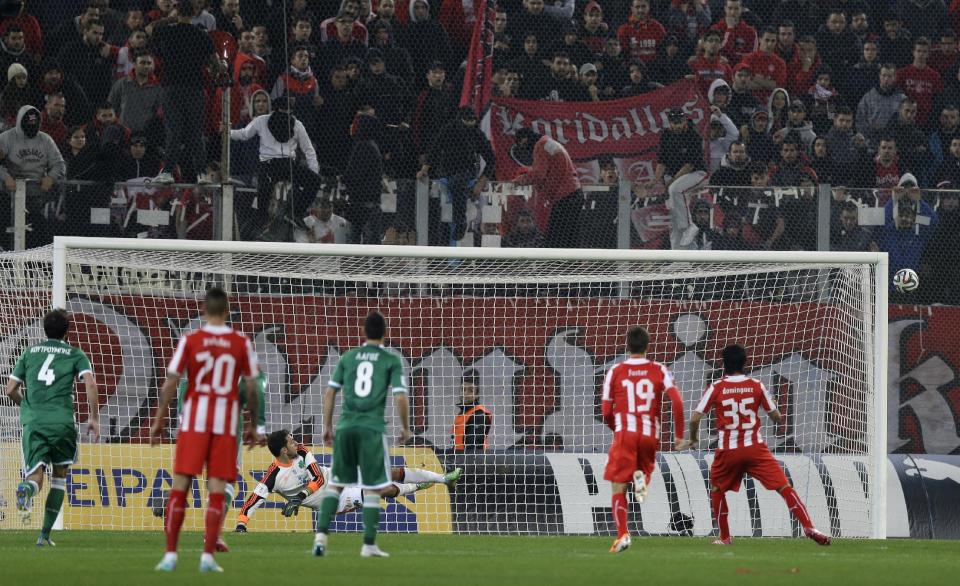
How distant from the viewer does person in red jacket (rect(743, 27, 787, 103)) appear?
18266 mm

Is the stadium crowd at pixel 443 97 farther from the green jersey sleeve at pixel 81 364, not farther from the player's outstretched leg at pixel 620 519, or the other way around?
the player's outstretched leg at pixel 620 519

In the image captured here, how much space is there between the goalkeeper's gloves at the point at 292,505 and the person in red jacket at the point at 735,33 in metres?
8.66

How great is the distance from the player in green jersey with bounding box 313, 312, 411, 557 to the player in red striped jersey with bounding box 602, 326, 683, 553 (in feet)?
6.60

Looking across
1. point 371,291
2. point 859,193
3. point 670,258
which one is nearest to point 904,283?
point 859,193

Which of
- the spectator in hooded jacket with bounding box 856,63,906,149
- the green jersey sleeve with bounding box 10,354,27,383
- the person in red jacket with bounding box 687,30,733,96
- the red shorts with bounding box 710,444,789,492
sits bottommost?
the red shorts with bounding box 710,444,789,492

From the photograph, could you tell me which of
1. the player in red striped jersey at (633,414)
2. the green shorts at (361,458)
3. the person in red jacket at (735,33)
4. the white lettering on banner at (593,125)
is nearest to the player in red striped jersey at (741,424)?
the player in red striped jersey at (633,414)

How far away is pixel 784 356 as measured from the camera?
16.1 meters

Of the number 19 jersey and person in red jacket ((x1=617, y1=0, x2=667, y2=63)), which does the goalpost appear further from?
person in red jacket ((x1=617, y1=0, x2=667, y2=63))

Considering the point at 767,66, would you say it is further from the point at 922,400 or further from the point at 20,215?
the point at 20,215

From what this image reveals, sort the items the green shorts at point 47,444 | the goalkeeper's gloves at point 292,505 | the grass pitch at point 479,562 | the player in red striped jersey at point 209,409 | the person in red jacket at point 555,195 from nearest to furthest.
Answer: the grass pitch at point 479,562 → the player in red striped jersey at point 209,409 → the green shorts at point 47,444 → the goalkeeper's gloves at point 292,505 → the person in red jacket at point 555,195

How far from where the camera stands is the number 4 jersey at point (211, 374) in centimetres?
834

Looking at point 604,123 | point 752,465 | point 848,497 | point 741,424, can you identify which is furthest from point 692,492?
point 604,123

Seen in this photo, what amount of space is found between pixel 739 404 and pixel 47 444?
5.58m

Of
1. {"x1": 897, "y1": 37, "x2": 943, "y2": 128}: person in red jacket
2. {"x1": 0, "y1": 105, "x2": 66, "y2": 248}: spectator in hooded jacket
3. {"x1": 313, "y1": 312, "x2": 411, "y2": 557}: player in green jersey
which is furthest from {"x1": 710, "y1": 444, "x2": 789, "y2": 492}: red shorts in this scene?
{"x1": 897, "y1": 37, "x2": 943, "y2": 128}: person in red jacket
